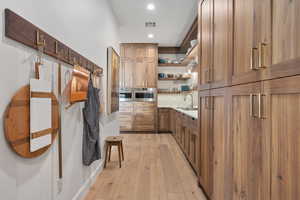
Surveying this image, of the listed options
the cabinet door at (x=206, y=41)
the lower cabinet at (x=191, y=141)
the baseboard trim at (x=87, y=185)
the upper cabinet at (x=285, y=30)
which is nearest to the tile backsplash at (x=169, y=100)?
the lower cabinet at (x=191, y=141)

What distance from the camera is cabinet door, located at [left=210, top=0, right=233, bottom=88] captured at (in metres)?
1.52

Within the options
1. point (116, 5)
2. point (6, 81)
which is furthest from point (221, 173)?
point (116, 5)

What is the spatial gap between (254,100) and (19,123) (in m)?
1.41

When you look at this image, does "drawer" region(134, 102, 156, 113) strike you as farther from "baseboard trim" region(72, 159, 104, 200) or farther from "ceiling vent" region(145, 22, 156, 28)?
"baseboard trim" region(72, 159, 104, 200)

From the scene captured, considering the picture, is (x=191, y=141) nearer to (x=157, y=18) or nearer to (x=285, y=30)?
(x=285, y=30)

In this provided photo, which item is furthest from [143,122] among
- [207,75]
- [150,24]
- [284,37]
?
[284,37]

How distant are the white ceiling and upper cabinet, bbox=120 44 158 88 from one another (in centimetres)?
47

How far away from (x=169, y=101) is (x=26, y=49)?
569cm

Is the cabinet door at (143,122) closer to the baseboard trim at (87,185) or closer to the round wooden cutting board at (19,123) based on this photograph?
the baseboard trim at (87,185)

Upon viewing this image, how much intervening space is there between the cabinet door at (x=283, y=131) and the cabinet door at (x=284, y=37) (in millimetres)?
48

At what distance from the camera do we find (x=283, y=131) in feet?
2.98

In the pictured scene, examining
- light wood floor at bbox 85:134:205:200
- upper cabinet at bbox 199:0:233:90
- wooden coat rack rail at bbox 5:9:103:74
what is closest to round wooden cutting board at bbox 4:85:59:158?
wooden coat rack rail at bbox 5:9:103:74

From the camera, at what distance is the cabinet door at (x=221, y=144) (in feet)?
5.02

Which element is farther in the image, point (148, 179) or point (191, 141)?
point (191, 141)
